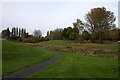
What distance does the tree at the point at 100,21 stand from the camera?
159 ft

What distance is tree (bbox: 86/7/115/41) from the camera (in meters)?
48.5

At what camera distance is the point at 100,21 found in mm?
48625

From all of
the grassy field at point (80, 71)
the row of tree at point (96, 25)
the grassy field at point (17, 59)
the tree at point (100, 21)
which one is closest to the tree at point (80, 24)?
the row of tree at point (96, 25)

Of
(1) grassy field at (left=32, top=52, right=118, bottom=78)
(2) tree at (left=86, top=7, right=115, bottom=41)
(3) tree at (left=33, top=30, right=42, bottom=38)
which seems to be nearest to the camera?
(1) grassy field at (left=32, top=52, right=118, bottom=78)

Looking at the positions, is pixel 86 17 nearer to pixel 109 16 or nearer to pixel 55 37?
pixel 109 16

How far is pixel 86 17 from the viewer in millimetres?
52094

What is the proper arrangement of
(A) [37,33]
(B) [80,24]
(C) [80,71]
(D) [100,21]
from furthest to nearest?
1. (A) [37,33]
2. (B) [80,24]
3. (D) [100,21]
4. (C) [80,71]

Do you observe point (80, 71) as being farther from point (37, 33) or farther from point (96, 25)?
point (37, 33)

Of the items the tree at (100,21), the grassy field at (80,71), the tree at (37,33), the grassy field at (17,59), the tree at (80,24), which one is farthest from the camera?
the tree at (37,33)

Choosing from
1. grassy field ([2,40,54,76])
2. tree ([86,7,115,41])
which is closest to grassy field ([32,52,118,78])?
grassy field ([2,40,54,76])

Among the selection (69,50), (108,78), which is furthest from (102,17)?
(108,78)

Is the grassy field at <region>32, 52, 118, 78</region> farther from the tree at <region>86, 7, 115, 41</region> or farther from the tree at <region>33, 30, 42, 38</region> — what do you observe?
the tree at <region>33, 30, 42, 38</region>

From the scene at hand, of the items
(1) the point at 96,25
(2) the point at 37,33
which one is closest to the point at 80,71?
(1) the point at 96,25

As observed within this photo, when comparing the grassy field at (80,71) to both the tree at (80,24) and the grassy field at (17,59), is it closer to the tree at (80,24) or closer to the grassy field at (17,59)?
the grassy field at (17,59)
